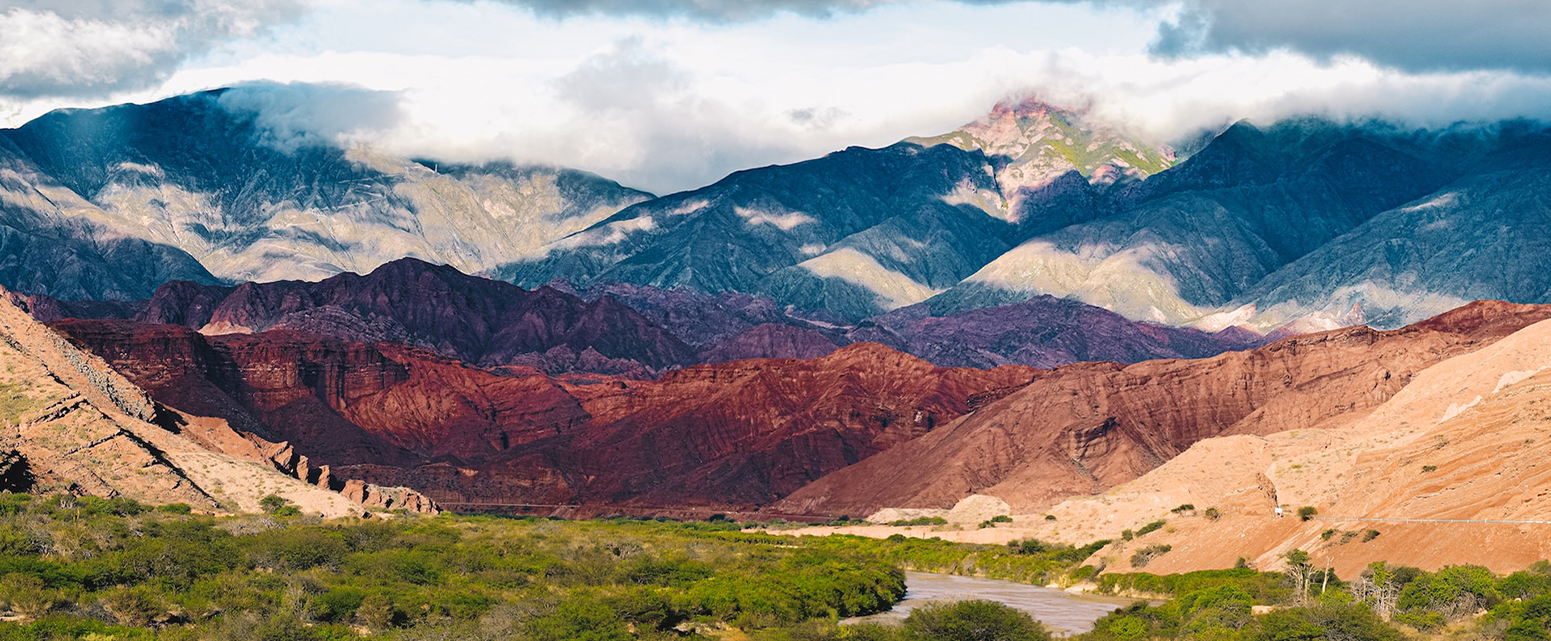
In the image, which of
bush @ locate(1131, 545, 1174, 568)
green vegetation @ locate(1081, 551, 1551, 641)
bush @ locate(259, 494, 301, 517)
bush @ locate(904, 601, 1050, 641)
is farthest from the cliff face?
bush @ locate(904, 601, 1050, 641)

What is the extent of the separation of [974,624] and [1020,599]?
1018 inches

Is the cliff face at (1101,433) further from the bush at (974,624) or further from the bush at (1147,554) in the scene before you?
the bush at (974,624)

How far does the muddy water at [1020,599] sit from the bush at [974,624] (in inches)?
205

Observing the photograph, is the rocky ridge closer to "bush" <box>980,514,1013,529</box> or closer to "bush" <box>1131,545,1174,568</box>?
"bush" <box>1131,545,1174,568</box>

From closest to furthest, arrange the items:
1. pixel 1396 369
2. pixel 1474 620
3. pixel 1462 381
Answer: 1. pixel 1474 620
2. pixel 1462 381
3. pixel 1396 369

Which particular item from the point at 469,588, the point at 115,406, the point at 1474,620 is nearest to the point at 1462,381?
the point at 1474,620

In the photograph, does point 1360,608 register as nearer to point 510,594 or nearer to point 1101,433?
point 510,594

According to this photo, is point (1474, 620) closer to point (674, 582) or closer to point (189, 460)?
point (674, 582)

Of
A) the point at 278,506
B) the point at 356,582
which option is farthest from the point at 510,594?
the point at 278,506

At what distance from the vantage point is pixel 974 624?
2509 inches

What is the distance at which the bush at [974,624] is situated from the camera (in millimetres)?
62688

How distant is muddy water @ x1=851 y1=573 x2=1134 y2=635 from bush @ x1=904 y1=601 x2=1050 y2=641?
520 cm

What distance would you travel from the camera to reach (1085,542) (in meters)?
119

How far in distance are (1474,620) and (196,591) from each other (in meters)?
44.6
